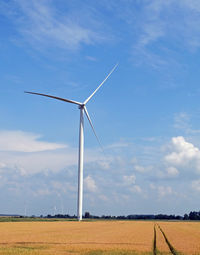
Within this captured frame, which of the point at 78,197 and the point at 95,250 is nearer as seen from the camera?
the point at 95,250

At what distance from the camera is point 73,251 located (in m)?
31.8

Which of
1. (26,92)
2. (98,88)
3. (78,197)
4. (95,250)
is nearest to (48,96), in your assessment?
(26,92)

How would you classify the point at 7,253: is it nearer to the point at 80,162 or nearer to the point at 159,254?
the point at 159,254

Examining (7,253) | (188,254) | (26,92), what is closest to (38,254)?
(7,253)

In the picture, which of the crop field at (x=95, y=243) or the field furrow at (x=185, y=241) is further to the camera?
the field furrow at (x=185, y=241)

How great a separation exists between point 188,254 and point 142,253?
12.0 feet

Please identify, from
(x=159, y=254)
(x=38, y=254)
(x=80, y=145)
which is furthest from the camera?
(x=80, y=145)

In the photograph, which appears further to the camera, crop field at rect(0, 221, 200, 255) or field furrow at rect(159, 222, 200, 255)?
field furrow at rect(159, 222, 200, 255)

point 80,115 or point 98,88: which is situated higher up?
point 98,88

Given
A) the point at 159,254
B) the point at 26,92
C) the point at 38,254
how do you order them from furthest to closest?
the point at 26,92 < the point at 159,254 < the point at 38,254

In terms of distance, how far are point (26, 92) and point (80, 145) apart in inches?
750

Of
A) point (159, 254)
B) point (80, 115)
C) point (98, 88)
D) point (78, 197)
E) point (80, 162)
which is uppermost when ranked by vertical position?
point (98, 88)

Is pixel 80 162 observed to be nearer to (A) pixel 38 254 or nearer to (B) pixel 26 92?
(B) pixel 26 92

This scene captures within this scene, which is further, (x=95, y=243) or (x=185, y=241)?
(x=185, y=241)
